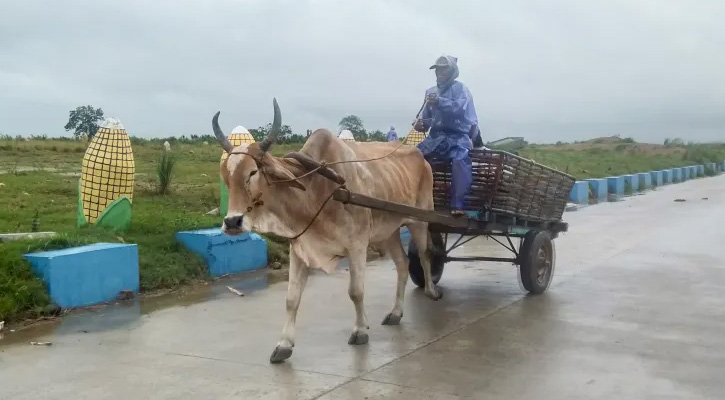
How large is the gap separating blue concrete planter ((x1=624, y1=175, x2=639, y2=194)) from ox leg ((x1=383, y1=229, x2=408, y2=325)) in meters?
21.9

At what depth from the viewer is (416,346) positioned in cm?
611

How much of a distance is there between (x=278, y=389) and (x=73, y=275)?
3170 mm

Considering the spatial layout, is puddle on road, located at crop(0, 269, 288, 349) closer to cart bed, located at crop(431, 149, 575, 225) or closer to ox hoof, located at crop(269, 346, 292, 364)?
ox hoof, located at crop(269, 346, 292, 364)

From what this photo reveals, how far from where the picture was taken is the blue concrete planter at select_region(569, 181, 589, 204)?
22188 millimetres

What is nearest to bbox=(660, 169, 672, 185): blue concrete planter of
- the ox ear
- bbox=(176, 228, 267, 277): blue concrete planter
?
bbox=(176, 228, 267, 277): blue concrete planter

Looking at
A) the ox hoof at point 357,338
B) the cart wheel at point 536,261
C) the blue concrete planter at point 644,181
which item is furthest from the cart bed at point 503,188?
the blue concrete planter at point 644,181

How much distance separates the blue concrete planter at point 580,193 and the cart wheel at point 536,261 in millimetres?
14119

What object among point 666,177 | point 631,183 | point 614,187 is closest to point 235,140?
point 614,187

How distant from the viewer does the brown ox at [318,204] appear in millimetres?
5398

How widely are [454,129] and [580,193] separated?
1611 cm

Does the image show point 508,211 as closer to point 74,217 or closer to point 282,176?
point 282,176

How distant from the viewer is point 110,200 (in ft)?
31.0

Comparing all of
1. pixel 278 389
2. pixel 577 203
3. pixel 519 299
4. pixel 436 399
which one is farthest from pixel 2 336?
pixel 577 203

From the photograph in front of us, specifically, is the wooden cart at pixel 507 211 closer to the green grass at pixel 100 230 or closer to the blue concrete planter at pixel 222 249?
the blue concrete planter at pixel 222 249
